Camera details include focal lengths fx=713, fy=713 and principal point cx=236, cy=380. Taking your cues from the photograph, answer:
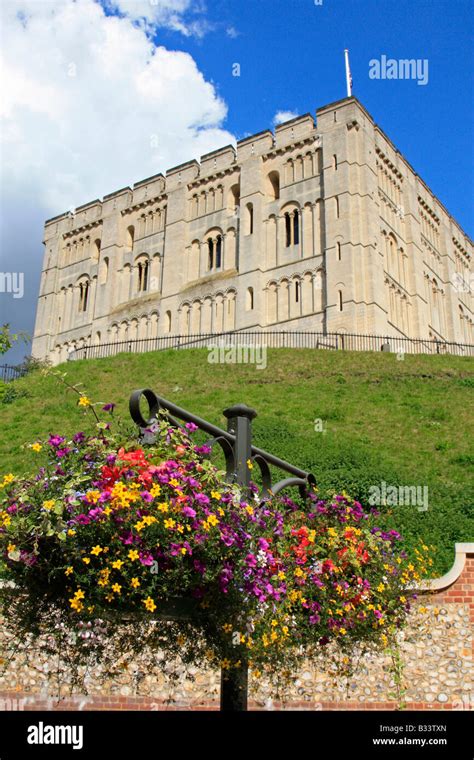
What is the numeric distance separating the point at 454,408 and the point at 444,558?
10315mm

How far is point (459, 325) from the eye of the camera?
47.3m

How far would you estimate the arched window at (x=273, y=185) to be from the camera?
4361cm

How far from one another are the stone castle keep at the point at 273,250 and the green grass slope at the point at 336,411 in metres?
11.0

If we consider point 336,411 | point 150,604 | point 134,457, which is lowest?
point 150,604

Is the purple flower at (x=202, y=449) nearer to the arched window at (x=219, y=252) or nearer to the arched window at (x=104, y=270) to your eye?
the arched window at (x=219, y=252)

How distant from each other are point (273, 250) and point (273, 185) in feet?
15.9

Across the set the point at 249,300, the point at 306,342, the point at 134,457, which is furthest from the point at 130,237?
the point at 134,457

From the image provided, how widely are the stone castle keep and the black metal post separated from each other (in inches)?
1246

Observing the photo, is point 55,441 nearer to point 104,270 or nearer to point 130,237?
point 104,270

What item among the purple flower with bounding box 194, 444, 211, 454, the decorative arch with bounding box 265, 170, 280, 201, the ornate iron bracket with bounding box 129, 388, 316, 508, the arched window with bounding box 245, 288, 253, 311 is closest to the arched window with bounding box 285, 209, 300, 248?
the decorative arch with bounding box 265, 170, 280, 201

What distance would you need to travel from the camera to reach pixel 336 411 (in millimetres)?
20562
